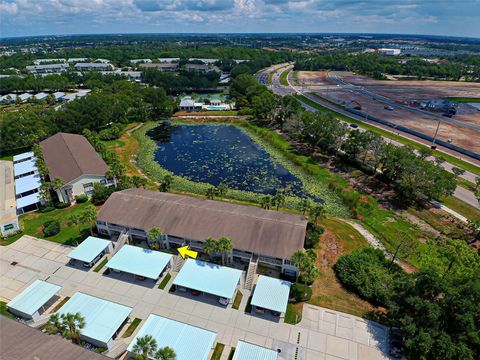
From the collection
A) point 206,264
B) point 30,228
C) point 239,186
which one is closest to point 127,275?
point 206,264

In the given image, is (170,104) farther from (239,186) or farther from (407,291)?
(407,291)

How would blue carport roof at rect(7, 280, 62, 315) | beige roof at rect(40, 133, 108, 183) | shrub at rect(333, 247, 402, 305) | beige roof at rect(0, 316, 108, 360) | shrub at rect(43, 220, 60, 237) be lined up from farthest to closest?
beige roof at rect(40, 133, 108, 183), shrub at rect(43, 220, 60, 237), shrub at rect(333, 247, 402, 305), blue carport roof at rect(7, 280, 62, 315), beige roof at rect(0, 316, 108, 360)

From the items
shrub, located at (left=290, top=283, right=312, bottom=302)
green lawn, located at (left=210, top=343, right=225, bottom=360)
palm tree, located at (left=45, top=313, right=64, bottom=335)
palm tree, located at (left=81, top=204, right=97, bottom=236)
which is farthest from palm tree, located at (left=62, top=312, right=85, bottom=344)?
shrub, located at (left=290, top=283, right=312, bottom=302)

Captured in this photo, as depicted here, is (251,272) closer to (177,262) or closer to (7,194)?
(177,262)

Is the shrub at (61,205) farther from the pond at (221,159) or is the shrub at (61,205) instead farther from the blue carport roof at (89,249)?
the pond at (221,159)

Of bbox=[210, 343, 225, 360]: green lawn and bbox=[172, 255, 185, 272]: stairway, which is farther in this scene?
bbox=[172, 255, 185, 272]: stairway

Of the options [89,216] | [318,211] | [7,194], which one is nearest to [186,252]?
[89,216]

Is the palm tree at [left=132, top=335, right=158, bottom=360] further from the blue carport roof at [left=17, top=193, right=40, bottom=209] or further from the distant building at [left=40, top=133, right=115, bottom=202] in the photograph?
the blue carport roof at [left=17, top=193, right=40, bottom=209]
